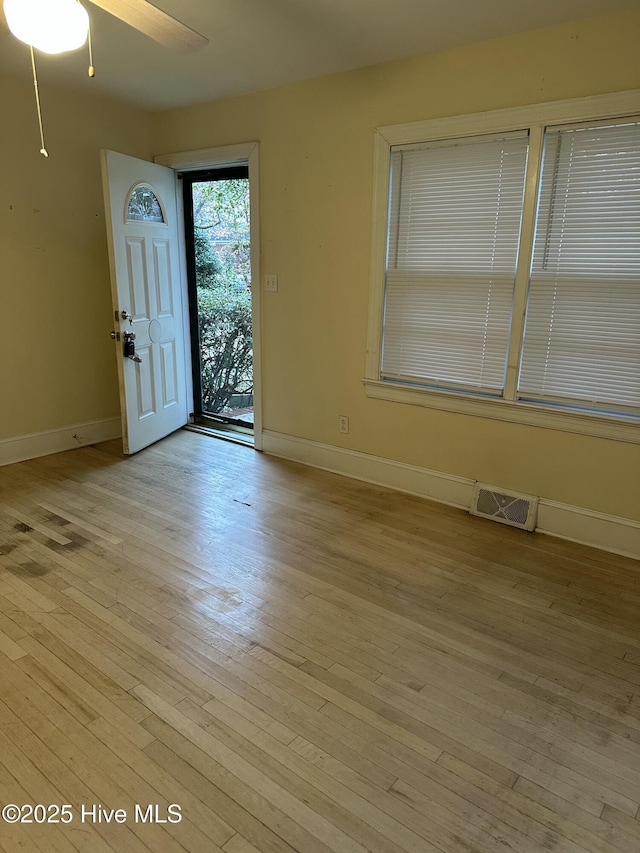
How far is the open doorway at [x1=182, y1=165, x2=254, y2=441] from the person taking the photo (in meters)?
4.71

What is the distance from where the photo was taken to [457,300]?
10.2ft

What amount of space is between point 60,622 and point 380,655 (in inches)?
50.0

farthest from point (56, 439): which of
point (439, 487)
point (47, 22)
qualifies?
point (47, 22)

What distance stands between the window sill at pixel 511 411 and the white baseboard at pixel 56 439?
2.21m

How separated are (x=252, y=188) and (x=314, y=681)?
3.22m

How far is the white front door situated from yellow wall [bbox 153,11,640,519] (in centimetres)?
56

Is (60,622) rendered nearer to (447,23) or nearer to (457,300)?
(457,300)

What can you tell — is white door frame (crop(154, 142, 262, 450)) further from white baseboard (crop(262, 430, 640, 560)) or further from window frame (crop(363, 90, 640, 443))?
window frame (crop(363, 90, 640, 443))

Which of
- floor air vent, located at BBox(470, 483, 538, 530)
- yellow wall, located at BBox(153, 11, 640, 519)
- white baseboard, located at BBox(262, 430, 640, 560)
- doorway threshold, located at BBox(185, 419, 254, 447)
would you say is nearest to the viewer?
yellow wall, located at BBox(153, 11, 640, 519)

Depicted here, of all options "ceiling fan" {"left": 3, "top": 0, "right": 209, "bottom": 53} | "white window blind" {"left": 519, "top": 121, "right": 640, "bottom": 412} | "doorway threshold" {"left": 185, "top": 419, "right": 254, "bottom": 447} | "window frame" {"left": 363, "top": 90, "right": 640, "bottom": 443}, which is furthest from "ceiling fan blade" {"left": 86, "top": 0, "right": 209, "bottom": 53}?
"doorway threshold" {"left": 185, "top": 419, "right": 254, "bottom": 447}

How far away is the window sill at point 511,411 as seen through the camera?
107 inches

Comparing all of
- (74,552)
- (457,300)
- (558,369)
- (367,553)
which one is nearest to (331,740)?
(367,553)

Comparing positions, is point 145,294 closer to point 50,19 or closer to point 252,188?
point 252,188

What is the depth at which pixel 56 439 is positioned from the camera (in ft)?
13.5
